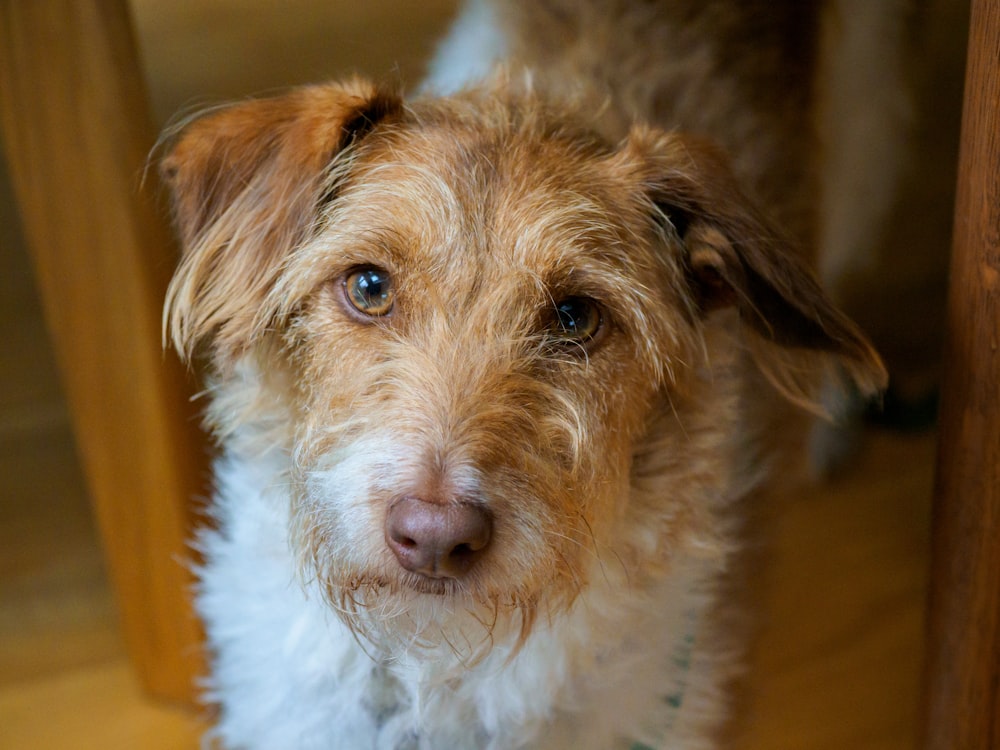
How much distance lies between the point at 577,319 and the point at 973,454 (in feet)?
1.71

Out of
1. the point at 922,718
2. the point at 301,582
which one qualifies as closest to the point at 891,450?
the point at 922,718

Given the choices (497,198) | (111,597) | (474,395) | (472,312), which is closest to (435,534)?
(474,395)

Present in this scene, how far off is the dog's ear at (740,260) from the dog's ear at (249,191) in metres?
0.36

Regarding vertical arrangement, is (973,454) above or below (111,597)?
above

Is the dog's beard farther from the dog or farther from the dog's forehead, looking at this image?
the dog's forehead

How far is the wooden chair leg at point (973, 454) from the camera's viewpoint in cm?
122

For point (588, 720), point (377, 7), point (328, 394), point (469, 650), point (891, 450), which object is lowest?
point (891, 450)

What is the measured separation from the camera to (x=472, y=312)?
3.91 ft

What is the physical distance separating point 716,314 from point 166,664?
45.8 inches

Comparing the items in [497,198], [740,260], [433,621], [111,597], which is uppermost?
[497,198]

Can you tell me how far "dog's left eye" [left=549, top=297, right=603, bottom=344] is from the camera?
1243mm

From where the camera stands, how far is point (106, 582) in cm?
214

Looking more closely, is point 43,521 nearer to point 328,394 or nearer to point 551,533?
point 328,394

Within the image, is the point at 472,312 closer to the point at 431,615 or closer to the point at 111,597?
the point at 431,615
